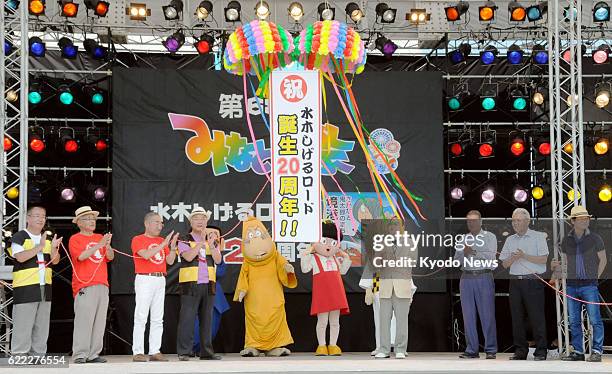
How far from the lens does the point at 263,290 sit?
1029 cm

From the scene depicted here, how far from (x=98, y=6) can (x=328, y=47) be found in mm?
4063

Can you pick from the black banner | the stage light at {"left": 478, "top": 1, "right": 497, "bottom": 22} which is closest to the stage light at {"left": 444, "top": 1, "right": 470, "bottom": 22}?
the stage light at {"left": 478, "top": 1, "right": 497, "bottom": 22}

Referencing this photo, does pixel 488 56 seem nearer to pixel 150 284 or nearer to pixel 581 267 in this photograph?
pixel 581 267

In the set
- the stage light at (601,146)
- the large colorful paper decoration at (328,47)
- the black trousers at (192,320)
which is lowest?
the black trousers at (192,320)

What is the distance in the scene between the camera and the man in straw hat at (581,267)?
9.49 meters

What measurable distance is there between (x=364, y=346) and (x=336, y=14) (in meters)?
4.30

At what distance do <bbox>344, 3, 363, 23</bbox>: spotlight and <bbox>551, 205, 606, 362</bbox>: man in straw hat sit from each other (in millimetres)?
3974

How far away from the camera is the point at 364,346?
1202 centimetres

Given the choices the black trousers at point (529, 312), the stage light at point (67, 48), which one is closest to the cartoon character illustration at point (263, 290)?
the black trousers at point (529, 312)

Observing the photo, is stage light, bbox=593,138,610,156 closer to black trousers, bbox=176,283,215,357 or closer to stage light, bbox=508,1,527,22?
stage light, bbox=508,1,527,22

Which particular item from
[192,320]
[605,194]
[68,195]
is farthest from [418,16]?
[192,320]

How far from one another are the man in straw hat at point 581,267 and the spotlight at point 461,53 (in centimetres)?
339

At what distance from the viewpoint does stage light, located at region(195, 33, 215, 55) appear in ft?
39.5

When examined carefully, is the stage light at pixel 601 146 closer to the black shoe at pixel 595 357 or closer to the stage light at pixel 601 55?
the stage light at pixel 601 55
